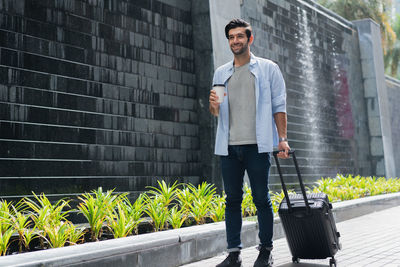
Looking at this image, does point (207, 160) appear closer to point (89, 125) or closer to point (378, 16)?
point (89, 125)

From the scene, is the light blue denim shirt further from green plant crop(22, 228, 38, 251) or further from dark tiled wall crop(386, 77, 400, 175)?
dark tiled wall crop(386, 77, 400, 175)

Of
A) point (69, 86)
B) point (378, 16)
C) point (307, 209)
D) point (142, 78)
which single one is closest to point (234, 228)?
point (307, 209)

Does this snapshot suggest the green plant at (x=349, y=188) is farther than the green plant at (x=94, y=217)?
Yes

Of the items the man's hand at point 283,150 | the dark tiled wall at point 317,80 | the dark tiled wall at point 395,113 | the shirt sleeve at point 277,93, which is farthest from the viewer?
the dark tiled wall at point 395,113

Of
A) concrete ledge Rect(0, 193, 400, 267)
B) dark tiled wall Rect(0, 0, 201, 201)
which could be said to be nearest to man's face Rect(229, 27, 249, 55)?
concrete ledge Rect(0, 193, 400, 267)

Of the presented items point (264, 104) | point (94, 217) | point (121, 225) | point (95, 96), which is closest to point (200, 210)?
point (121, 225)

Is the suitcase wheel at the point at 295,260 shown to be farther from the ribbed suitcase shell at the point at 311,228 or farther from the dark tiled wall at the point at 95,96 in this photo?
the dark tiled wall at the point at 95,96

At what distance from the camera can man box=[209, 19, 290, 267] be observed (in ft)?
14.4

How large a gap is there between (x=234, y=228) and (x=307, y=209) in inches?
28.0

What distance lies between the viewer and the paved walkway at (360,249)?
4.92 meters

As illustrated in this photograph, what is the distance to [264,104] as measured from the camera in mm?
4477

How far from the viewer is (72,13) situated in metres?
6.86

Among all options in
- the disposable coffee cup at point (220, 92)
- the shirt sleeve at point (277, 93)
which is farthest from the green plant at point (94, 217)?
the shirt sleeve at point (277, 93)

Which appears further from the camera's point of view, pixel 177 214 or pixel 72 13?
pixel 72 13
